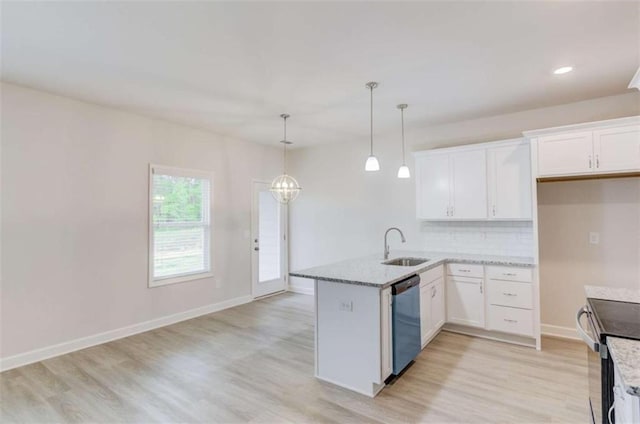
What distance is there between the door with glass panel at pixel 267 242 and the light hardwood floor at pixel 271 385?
1966mm

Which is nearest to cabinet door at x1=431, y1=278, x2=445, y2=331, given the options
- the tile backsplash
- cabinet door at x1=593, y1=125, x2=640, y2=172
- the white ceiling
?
the tile backsplash

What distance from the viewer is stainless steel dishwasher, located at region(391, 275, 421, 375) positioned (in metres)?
2.75

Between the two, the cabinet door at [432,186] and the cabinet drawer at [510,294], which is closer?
the cabinet drawer at [510,294]

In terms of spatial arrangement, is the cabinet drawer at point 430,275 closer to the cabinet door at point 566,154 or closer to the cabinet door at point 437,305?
the cabinet door at point 437,305

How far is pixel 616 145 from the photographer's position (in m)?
3.17

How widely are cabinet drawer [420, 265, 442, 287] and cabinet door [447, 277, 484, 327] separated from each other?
307mm

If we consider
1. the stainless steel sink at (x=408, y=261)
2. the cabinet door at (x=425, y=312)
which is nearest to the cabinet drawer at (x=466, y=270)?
the stainless steel sink at (x=408, y=261)

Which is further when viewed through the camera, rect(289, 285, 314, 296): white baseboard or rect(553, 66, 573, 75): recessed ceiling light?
rect(289, 285, 314, 296): white baseboard

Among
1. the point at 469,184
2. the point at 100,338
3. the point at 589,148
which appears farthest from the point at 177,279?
the point at 589,148

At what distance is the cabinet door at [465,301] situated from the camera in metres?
3.81

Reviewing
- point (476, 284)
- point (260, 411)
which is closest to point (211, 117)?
point (260, 411)

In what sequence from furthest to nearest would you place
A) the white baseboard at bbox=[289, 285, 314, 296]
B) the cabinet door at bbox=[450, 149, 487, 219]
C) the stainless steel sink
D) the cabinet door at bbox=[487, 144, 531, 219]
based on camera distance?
the white baseboard at bbox=[289, 285, 314, 296], the cabinet door at bbox=[450, 149, 487, 219], the stainless steel sink, the cabinet door at bbox=[487, 144, 531, 219]

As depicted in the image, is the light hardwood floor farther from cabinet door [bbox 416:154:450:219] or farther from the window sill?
cabinet door [bbox 416:154:450:219]

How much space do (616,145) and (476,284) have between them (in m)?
1.97
